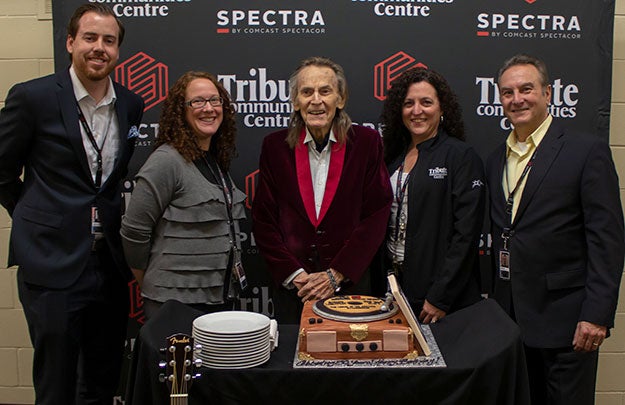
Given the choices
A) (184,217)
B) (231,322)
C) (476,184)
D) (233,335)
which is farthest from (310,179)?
(233,335)

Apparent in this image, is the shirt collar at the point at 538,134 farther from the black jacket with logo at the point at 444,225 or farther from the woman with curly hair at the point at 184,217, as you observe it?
the woman with curly hair at the point at 184,217

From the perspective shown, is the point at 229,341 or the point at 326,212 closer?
the point at 229,341

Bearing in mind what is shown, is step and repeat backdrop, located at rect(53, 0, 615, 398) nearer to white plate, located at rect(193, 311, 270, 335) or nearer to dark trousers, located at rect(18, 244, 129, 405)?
dark trousers, located at rect(18, 244, 129, 405)

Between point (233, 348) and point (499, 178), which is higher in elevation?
point (499, 178)

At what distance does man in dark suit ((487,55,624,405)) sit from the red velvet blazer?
532mm

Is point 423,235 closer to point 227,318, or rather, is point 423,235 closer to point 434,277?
point 434,277

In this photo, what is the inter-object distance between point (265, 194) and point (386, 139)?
67 centimetres

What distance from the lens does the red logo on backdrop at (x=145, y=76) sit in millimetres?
2846

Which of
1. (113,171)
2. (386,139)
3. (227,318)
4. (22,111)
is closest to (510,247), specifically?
(386,139)

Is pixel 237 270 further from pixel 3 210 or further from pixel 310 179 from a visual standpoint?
pixel 3 210

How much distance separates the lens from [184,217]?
6.98ft

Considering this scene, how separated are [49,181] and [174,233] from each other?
543mm

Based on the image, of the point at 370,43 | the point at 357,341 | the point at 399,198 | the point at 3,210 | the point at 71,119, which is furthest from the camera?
the point at 3,210

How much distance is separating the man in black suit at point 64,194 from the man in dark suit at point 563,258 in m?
1.59
